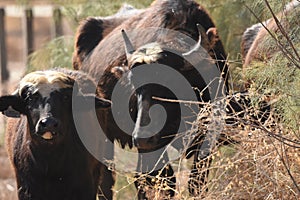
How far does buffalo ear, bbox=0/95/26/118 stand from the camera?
771 centimetres

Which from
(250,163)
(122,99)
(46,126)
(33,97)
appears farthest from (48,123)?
(122,99)

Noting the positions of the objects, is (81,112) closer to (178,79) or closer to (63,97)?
(63,97)

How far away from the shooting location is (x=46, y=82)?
7.73 meters

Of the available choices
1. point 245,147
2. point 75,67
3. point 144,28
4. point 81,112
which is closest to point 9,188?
point 75,67

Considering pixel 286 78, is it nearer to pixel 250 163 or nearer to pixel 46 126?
pixel 250 163

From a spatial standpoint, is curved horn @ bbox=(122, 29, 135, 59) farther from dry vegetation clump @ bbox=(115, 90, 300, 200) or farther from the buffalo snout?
the buffalo snout

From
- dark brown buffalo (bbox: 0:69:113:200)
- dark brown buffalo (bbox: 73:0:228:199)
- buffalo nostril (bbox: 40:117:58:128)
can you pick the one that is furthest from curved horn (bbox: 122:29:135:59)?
buffalo nostril (bbox: 40:117:58:128)

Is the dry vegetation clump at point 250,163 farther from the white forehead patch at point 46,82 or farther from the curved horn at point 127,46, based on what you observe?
the curved horn at point 127,46

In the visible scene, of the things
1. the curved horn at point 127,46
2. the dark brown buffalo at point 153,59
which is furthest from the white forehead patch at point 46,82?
the curved horn at point 127,46

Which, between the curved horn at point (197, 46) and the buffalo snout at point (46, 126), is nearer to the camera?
the buffalo snout at point (46, 126)

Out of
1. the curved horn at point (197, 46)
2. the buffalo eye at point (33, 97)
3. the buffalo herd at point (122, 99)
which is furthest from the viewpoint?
the curved horn at point (197, 46)

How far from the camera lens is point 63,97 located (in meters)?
7.71

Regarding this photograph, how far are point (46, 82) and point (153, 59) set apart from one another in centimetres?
152

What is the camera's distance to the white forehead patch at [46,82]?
25.1 ft
